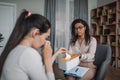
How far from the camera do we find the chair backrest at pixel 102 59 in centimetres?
196

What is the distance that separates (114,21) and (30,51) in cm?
489

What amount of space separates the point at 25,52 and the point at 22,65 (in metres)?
0.07

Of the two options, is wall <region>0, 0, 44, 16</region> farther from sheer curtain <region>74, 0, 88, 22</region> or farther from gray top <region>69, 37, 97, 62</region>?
gray top <region>69, 37, 97, 62</region>

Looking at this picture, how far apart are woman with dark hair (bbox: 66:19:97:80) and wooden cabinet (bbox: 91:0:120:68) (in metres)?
3.24

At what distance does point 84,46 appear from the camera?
7.20ft

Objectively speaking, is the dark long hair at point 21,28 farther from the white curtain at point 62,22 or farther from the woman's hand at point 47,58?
the white curtain at point 62,22

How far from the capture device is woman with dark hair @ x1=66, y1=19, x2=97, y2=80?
2051mm

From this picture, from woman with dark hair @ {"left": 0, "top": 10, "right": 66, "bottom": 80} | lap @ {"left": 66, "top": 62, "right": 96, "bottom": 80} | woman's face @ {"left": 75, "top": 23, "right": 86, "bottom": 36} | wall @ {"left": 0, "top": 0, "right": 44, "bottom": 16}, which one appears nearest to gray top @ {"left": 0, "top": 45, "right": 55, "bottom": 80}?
woman with dark hair @ {"left": 0, "top": 10, "right": 66, "bottom": 80}

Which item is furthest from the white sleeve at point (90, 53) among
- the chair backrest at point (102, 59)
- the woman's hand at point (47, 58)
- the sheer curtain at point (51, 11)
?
the sheer curtain at point (51, 11)

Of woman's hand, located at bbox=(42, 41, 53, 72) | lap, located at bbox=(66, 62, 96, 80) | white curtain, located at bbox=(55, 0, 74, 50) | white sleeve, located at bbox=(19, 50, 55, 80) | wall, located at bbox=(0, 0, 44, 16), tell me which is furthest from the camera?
white curtain, located at bbox=(55, 0, 74, 50)

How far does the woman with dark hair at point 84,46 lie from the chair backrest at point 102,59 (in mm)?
96

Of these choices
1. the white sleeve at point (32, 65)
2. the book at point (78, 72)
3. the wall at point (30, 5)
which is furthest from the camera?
the wall at point (30, 5)

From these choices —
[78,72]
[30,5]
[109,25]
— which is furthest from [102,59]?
[30,5]

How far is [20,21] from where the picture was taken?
955mm
